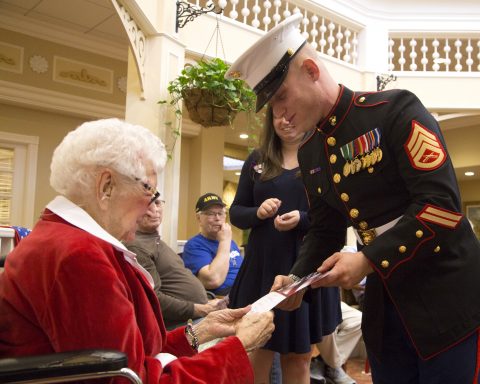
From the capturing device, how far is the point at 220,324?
141cm

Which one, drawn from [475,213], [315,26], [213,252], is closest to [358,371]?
[213,252]

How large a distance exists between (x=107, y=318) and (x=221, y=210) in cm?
253

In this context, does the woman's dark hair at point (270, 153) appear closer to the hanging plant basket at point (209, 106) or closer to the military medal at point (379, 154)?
the military medal at point (379, 154)

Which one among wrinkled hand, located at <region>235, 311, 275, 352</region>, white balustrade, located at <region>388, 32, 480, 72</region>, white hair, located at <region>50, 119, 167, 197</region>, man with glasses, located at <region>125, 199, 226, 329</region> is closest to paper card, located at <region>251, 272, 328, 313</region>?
wrinkled hand, located at <region>235, 311, 275, 352</region>

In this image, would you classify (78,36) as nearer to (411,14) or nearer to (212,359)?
(411,14)

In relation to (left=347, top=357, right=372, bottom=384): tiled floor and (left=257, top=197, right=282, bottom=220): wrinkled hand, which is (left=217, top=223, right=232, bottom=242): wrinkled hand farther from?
(left=347, top=357, right=372, bottom=384): tiled floor

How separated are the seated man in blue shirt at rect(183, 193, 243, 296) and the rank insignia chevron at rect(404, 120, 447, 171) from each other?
7.16 feet

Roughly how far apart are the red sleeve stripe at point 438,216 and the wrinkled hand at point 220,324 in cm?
54

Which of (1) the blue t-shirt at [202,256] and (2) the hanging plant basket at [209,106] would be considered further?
(2) the hanging plant basket at [209,106]

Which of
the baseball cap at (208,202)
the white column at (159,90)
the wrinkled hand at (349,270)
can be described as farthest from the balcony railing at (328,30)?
the wrinkled hand at (349,270)

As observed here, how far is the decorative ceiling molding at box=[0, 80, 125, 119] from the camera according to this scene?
5.51 m

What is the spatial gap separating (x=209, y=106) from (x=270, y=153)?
1.57 metres

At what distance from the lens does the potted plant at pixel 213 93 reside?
139 inches

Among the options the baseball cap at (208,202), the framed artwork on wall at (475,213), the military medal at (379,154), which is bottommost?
the military medal at (379,154)
